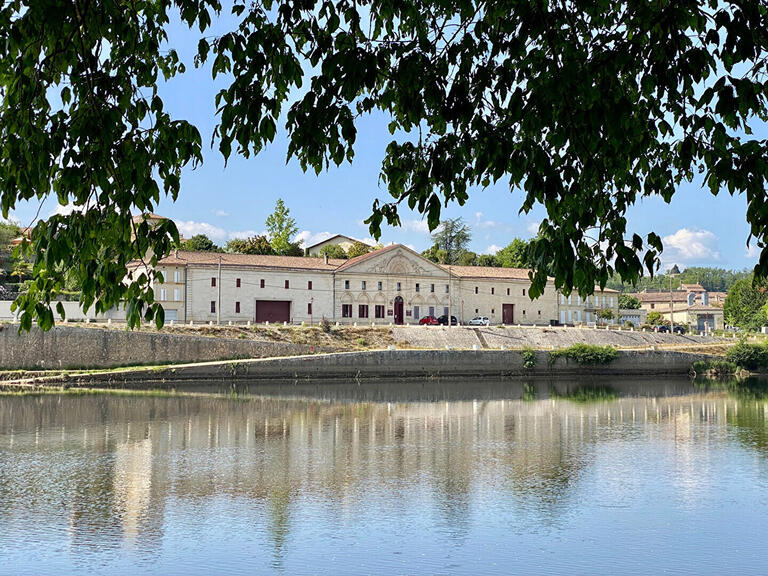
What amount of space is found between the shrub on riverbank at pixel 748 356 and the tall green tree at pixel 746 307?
17.6 m

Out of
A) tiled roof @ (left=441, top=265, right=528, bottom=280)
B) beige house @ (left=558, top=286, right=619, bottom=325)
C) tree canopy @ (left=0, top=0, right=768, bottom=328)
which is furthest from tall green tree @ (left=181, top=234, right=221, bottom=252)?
tree canopy @ (left=0, top=0, right=768, bottom=328)

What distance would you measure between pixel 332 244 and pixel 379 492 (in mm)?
68929

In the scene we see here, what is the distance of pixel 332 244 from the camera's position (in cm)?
8525

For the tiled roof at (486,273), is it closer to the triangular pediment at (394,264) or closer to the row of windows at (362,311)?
the triangular pediment at (394,264)

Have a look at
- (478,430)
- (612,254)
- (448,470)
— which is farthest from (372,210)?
(478,430)

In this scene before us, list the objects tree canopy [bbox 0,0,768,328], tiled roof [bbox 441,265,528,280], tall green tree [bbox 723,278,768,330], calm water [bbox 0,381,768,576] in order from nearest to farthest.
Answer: tree canopy [bbox 0,0,768,328] < calm water [bbox 0,381,768,576] < tiled roof [bbox 441,265,528,280] < tall green tree [bbox 723,278,768,330]

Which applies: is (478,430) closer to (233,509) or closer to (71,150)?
(233,509)

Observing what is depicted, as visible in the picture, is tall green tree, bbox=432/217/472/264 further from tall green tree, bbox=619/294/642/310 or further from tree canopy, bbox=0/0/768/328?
tree canopy, bbox=0/0/768/328

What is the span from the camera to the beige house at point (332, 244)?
3290 inches

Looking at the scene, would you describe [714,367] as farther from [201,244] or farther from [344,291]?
[201,244]

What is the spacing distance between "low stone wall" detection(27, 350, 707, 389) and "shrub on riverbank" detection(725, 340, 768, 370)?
2.07 m

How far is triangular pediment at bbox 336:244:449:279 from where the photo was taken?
62250 millimetres

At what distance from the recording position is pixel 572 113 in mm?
5426

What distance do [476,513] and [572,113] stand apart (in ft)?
37.7
